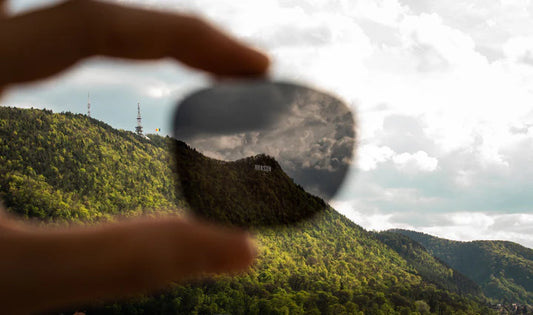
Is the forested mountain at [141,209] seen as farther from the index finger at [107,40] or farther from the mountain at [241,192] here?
the index finger at [107,40]

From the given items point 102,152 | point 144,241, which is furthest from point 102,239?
point 102,152

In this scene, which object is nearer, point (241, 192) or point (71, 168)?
point (241, 192)

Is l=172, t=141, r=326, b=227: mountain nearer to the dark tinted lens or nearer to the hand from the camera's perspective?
the dark tinted lens

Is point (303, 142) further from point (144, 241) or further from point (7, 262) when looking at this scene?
point (7, 262)

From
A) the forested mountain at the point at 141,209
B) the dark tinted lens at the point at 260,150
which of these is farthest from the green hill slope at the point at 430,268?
the dark tinted lens at the point at 260,150

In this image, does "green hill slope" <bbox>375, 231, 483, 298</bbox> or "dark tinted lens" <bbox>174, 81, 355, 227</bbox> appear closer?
"dark tinted lens" <bbox>174, 81, 355, 227</bbox>

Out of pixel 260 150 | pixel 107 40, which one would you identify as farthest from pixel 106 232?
pixel 260 150

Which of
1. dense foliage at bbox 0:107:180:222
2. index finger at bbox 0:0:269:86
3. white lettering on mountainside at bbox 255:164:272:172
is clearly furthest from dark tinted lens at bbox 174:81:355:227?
dense foliage at bbox 0:107:180:222

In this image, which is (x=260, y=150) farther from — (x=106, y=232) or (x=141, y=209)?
(x=141, y=209)
